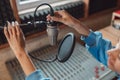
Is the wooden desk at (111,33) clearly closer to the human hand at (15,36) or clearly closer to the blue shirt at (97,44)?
the blue shirt at (97,44)

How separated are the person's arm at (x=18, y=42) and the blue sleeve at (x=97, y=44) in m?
0.43

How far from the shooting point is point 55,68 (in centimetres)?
125

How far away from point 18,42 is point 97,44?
530mm

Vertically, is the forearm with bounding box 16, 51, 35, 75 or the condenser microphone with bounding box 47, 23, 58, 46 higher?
the condenser microphone with bounding box 47, 23, 58, 46

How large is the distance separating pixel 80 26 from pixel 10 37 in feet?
1.40

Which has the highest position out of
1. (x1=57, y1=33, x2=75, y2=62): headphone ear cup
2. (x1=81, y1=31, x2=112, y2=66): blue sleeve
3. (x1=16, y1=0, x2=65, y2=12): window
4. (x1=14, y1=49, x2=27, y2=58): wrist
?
(x1=57, y1=33, x2=75, y2=62): headphone ear cup

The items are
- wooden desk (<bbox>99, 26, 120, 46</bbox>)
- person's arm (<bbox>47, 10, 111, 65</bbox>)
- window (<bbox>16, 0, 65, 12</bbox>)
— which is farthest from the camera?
wooden desk (<bbox>99, 26, 120, 46</bbox>)

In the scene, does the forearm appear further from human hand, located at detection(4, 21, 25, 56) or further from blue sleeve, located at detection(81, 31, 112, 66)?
blue sleeve, located at detection(81, 31, 112, 66)

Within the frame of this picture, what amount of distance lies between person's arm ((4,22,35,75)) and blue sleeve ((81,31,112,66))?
428 millimetres

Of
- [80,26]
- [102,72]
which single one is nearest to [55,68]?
[102,72]

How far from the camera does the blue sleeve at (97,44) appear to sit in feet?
3.25

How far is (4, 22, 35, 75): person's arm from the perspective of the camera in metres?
0.65

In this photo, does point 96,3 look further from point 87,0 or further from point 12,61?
point 12,61

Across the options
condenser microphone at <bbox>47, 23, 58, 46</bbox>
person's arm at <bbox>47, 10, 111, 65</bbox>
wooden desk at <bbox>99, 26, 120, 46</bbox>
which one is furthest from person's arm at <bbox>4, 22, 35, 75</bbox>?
wooden desk at <bbox>99, 26, 120, 46</bbox>
